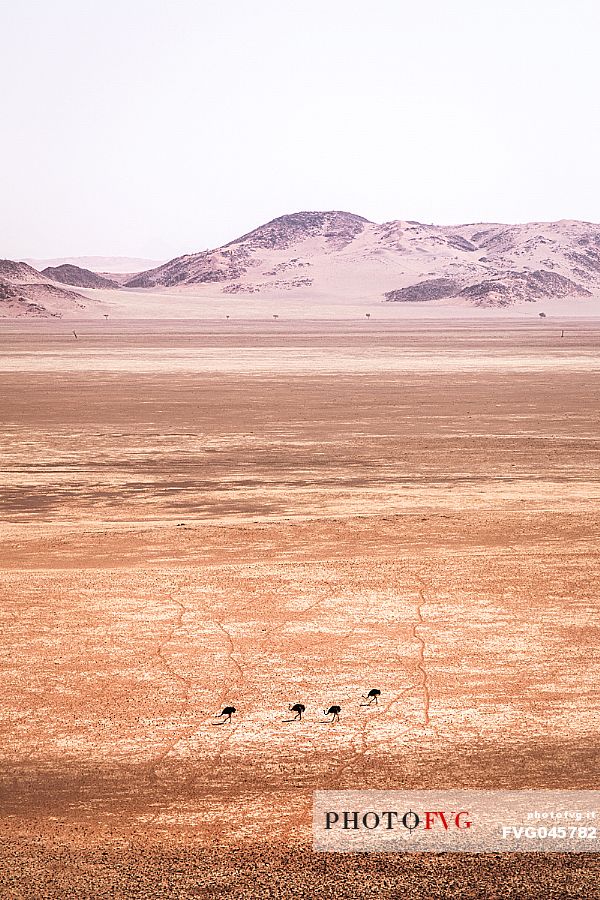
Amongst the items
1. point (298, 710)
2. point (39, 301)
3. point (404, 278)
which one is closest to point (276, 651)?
point (298, 710)

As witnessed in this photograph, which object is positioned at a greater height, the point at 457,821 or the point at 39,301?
the point at 457,821

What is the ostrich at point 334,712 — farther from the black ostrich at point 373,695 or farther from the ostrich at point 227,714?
the ostrich at point 227,714

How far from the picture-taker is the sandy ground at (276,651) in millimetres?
5191

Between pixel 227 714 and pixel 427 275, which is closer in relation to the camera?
pixel 227 714

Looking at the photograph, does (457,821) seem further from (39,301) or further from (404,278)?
(404,278)

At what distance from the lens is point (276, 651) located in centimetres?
788

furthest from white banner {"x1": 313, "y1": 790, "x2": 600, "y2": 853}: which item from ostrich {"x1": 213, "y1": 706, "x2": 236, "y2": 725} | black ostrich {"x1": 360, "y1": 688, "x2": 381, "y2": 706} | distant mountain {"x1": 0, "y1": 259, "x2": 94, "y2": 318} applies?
distant mountain {"x1": 0, "y1": 259, "x2": 94, "y2": 318}

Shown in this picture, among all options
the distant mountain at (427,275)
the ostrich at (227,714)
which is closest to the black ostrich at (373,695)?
the ostrich at (227,714)

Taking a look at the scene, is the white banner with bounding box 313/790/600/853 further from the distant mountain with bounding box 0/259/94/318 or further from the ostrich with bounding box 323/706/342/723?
the distant mountain with bounding box 0/259/94/318

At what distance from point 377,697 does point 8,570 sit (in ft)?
14.5

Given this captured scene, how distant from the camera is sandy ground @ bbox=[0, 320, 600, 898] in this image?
17.0 ft

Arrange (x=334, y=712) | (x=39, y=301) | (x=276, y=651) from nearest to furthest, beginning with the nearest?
(x=334, y=712) < (x=276, y=651) < (x=39, y=301)

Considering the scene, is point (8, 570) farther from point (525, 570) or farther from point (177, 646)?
point (525, 570)

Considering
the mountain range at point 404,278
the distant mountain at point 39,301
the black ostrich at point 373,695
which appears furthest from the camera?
the mountain range at point 404,278
